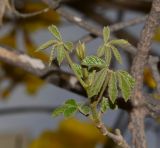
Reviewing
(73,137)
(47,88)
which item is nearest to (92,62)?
(73,137)

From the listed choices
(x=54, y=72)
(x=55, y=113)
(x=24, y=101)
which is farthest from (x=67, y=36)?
(x=55, y=113)

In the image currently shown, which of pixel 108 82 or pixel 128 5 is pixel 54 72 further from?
pixel 128 5

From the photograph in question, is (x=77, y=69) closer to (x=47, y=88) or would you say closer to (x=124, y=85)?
(x=124, y=85)

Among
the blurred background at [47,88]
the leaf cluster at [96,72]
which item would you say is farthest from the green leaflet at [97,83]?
the blurred background at [47,88]

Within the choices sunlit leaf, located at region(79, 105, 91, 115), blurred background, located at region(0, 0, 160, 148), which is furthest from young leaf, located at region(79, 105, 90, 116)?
blurred background, located at region(0, 0, 160, 148)

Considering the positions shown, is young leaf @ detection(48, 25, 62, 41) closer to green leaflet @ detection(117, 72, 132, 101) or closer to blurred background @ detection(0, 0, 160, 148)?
green leaflet @ detection(117, 72, 132, 101)

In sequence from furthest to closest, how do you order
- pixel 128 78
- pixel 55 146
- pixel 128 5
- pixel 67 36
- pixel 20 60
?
pixel 67 36, pixel 55 146, pixel 128 5, pixel 20 60, pixel 128 78
